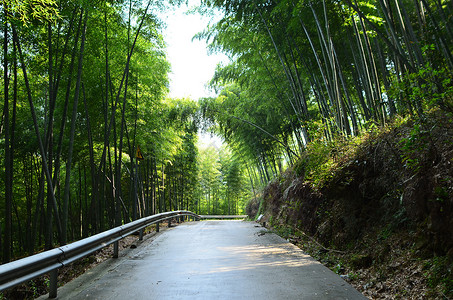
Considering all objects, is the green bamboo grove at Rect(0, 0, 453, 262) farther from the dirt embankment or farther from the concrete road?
the concrete road

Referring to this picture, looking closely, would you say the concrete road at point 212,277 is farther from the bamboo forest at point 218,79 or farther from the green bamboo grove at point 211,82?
the green bamboo grove at point 211,82

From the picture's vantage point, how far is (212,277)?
132 inches

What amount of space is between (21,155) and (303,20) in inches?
398

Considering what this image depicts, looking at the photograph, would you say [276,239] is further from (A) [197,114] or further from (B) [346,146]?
(A) [197,114]

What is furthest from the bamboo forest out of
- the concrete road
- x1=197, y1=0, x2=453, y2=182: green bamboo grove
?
the concrete road

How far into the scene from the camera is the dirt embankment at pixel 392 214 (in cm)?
286

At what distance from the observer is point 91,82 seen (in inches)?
324

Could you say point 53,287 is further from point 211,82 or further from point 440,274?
point 211,82

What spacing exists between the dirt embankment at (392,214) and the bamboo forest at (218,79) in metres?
0.18

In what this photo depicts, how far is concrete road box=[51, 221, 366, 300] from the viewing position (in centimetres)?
279

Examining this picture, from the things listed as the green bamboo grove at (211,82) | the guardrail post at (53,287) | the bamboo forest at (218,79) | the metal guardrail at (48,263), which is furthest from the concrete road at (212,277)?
the green bamboo grove at (211,82)

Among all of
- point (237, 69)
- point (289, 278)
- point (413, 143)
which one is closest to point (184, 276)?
point (289, 278)

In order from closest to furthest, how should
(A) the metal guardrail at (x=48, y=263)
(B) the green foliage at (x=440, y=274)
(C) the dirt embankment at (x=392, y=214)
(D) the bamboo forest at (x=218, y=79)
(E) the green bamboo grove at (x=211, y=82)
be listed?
(A) the metal guardrail at (x=48, y=263)
(B) the green foliage at (x=440, y=274)
(C) the dirt embankment at (x=392, y=214)
(D) the bamboo forest at (x=218, y=79)
(E) the green bamboo grove at (x=211, y=82)

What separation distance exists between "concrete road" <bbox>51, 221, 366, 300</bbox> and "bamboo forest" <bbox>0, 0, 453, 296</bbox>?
147 cm
